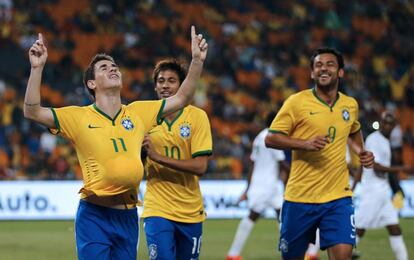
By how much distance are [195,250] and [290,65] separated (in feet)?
74.2

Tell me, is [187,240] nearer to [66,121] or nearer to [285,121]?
[285,121]

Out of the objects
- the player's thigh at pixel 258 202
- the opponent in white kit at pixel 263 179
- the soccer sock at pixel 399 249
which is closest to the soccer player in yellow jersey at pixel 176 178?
the soccer sock at pixel 399 249

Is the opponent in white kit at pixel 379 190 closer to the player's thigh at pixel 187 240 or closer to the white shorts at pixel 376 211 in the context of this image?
the white shorts at pixel 376 211

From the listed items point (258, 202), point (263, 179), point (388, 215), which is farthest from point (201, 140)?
point (263, 179)

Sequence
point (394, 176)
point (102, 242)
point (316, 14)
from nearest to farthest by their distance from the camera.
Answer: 1. point (102, 242)
2. point (394, 176)
3. point (316, 14)

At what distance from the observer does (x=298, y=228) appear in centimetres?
949

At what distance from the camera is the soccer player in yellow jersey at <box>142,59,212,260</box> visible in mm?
8781

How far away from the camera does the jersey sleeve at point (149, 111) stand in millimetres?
7941

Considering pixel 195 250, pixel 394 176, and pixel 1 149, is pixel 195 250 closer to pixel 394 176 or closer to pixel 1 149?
pixel 394 176

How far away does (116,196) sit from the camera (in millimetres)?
7688

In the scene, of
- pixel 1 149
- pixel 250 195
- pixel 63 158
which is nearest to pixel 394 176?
pixel 250 195

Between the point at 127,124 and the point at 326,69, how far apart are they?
259cm

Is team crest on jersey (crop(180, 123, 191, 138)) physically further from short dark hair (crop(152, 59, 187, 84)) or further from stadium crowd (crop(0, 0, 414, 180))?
stadium crowd (crop(0, 0, 414, 180))

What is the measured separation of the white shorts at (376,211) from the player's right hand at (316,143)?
14.4 feet
